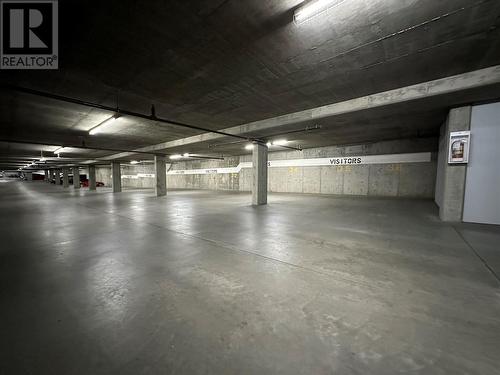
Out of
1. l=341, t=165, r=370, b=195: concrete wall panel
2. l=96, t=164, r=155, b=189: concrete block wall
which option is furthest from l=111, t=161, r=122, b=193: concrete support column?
l=341, t=165, r=370, b=195: concrete wall panel

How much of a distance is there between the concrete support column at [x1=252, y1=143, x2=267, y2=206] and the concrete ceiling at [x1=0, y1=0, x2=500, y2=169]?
395cm

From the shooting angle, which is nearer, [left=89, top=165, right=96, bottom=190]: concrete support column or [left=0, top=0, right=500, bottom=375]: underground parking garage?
[left=0, top=0, right=500, bottom=375]: underground parking garage

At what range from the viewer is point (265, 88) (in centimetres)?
499

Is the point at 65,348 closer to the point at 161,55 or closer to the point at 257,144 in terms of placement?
the point at 161,55

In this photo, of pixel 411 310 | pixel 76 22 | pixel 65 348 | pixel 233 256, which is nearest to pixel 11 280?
pixel 65 348

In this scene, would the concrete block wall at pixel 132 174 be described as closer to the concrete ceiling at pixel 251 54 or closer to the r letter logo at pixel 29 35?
the concrete ceiling at pixel 251 54

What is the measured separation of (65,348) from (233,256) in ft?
7.61

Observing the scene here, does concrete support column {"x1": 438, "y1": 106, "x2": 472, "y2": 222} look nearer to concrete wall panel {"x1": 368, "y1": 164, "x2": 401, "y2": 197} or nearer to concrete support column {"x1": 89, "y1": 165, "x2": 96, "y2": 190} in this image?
concrete wall panel {"x1": 368, "y1": 164, "x2": 401, "y2": 197}

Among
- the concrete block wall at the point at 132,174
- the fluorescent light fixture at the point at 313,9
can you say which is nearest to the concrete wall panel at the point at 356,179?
the fluorescent light fixture at the point at 313,9

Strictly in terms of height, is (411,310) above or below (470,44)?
below

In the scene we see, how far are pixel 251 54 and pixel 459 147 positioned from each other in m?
6.35

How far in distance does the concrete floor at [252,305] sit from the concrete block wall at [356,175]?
8176 millimetres

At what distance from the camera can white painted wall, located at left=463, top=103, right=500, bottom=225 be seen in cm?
545

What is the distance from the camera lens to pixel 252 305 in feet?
7.40
